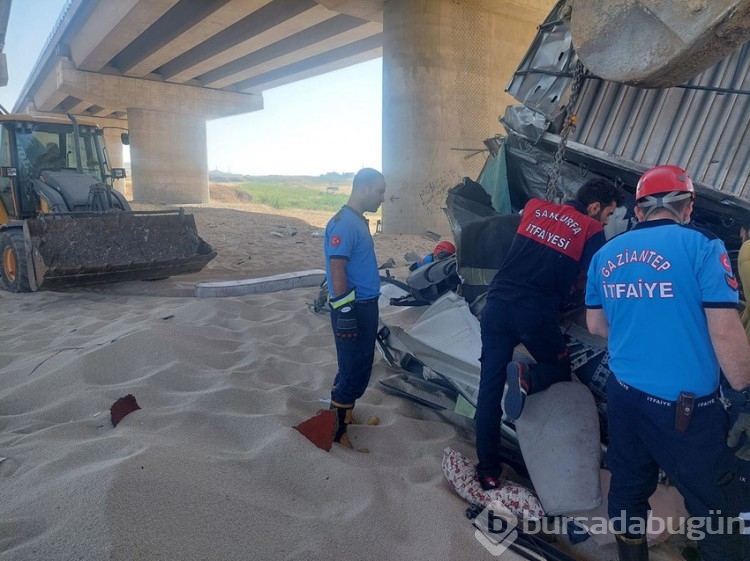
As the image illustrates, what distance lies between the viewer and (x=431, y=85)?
39.9 feet

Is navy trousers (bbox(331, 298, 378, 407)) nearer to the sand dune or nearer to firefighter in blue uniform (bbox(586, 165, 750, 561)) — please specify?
the sand dune

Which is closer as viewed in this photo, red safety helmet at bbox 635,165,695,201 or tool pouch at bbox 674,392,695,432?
tool pouch at bbox 674,392,695,432

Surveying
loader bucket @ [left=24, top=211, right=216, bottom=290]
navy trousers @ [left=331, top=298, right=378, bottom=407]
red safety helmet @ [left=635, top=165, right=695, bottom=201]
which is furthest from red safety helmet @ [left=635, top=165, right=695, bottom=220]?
loader bucket @ [left=24, top=211, right=216, bottom=290]

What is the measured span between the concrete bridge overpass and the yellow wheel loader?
20.1 ft

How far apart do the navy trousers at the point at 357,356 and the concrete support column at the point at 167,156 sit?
70.4 ft

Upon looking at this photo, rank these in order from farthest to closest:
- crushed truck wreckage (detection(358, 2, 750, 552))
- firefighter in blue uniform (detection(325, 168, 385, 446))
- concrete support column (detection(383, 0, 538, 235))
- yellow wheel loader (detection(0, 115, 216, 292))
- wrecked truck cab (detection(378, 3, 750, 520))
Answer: concrete support column (detection(383, 0, 538, 235)), yellow wheel loader (detection(0, 115, 216, 292)), wrecked truck cab (detection(378, 3, 750, 520)), firefighter in blue uniform (detection(325, 168, 385, 446)), crushed truck wreckage (detection(358, 2, 750, 552))

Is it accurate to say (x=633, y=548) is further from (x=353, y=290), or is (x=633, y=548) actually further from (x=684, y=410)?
(x=353, y=290)

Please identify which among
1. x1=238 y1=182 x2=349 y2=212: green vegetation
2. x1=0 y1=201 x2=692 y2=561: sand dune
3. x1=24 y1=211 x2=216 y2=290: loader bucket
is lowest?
x1=238 y1=182 x2=349 y2=212: green vegetation

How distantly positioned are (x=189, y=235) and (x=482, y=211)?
15.6 feet

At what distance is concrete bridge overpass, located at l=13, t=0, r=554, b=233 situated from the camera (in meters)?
12.3

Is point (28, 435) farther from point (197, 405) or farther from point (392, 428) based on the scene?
point (392, 428)

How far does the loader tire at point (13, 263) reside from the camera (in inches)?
278

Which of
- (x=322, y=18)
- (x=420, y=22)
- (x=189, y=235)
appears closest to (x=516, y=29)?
(x=420, y=22)

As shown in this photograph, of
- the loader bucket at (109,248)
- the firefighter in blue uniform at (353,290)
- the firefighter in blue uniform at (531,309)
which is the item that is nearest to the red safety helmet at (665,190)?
the firefighter in blue uniform at (531,309)
